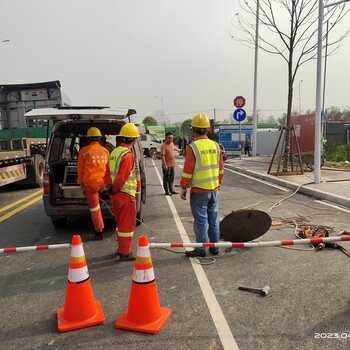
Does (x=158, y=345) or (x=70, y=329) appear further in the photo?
(x=70, y=329)

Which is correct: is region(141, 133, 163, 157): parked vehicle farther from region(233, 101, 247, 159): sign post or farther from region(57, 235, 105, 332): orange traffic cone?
region(57, 235, 105, 332): orange traffic cone

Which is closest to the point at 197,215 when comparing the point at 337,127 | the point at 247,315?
the point at 247,315

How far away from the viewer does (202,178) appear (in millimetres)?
5004

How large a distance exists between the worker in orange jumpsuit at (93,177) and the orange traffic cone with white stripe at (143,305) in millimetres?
2658

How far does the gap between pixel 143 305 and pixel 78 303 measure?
2.02 ft

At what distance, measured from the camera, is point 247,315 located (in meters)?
3.48

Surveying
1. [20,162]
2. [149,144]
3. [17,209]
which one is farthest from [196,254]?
[149,144]

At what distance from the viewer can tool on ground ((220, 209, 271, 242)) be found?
5.33 meters

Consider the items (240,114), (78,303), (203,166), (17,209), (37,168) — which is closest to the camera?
(78,303)

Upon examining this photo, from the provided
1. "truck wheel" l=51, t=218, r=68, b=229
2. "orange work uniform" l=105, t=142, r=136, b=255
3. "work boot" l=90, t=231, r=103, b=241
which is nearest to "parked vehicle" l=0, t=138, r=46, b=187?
"truck wheel" l=51, t=218, r=68, b=229

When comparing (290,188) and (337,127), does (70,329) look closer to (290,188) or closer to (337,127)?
(290,188)

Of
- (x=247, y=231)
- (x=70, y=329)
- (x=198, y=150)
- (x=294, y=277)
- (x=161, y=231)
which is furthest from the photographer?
(x=161, y=231)

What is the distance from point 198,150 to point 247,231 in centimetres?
150

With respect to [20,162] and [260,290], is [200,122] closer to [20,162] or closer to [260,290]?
[260,290]
